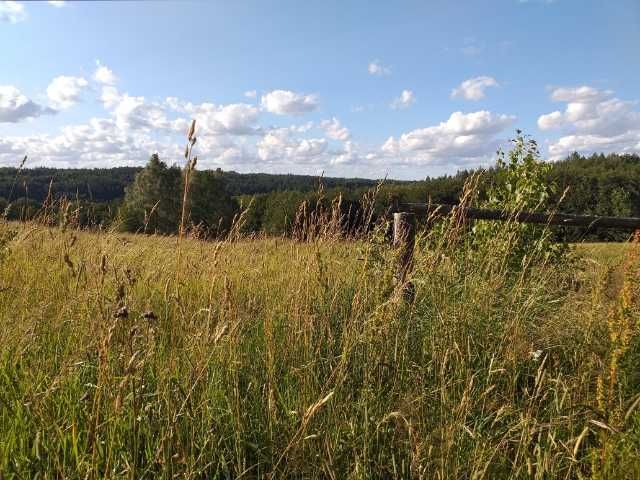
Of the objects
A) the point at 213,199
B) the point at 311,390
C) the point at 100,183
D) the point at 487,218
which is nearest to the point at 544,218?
the point at 487,218

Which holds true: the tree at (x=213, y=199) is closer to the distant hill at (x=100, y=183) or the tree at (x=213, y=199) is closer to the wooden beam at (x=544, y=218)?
the distant hill at (x=100, y=183)

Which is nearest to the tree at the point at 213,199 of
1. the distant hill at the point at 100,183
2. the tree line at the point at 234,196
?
the tree line at the point at 234,196

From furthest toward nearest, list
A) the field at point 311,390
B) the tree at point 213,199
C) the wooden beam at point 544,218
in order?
the tree at point 213,199
the wooden beam at point 544,218
the field at point 311,390

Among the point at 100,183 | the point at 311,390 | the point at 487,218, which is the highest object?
the point at 100,183

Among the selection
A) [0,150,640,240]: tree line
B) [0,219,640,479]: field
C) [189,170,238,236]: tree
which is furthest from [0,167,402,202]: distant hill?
[189,170,238,236]: tree

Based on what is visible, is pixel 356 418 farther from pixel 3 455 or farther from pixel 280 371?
pixel 3 455

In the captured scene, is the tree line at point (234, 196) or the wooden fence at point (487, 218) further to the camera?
the tree line at point (234, 196)

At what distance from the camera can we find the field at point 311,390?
1.61 meters

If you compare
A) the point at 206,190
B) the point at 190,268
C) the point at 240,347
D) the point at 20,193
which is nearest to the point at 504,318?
the point at 240,347

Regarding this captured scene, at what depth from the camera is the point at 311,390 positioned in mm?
2184

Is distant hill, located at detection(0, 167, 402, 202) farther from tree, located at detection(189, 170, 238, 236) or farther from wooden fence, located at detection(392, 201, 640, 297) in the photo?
tree, located at detection(189, 170, 238, 236)

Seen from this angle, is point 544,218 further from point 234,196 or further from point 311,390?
point 234,196

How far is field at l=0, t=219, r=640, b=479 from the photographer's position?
1607mm

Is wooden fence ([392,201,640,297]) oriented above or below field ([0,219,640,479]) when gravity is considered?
above
